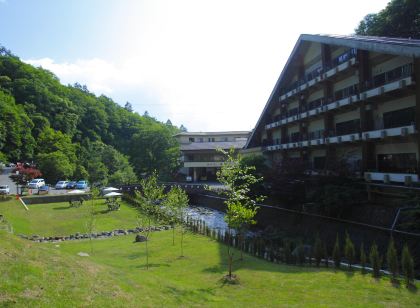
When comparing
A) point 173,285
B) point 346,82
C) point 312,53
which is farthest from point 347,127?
point 173,285

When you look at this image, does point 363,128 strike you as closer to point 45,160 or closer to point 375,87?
point 375,87

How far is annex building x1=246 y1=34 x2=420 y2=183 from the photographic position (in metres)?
26.2

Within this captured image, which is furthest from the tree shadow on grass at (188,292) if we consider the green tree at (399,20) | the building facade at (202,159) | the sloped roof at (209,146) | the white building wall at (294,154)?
the sloped roof at (209,146)

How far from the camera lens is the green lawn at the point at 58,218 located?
3220 centimetres

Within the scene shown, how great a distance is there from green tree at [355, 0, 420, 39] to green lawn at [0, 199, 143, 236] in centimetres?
3536

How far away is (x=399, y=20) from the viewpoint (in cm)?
3950

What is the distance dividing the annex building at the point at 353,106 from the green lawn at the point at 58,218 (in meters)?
19.0

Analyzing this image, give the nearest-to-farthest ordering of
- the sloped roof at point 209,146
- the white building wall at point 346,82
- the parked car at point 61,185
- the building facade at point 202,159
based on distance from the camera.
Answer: the white building wall at point 346,82, the parked car at point 61,185, the building facade at point 202,159, the sloped roof at point 209,146

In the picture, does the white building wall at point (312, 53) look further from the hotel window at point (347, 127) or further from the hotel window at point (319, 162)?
the hotel window at point (319, 162)

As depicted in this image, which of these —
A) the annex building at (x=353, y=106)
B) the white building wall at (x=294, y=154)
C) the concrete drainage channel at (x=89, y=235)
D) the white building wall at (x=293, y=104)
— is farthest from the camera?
the white building wall at (x=293, y=104)

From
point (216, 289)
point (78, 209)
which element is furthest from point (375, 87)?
point (78, 209)

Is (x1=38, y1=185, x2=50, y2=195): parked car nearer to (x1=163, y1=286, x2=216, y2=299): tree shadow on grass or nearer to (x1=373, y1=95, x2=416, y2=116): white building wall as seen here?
(x1=163, y1=286, x2=216, y2=299): tree shadow on grass

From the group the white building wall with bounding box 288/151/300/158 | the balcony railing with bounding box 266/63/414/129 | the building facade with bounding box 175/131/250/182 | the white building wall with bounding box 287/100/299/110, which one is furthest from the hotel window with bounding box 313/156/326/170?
the building facade with bounding box 175/131/250/182

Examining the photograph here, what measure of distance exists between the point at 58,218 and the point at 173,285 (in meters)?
28.1
